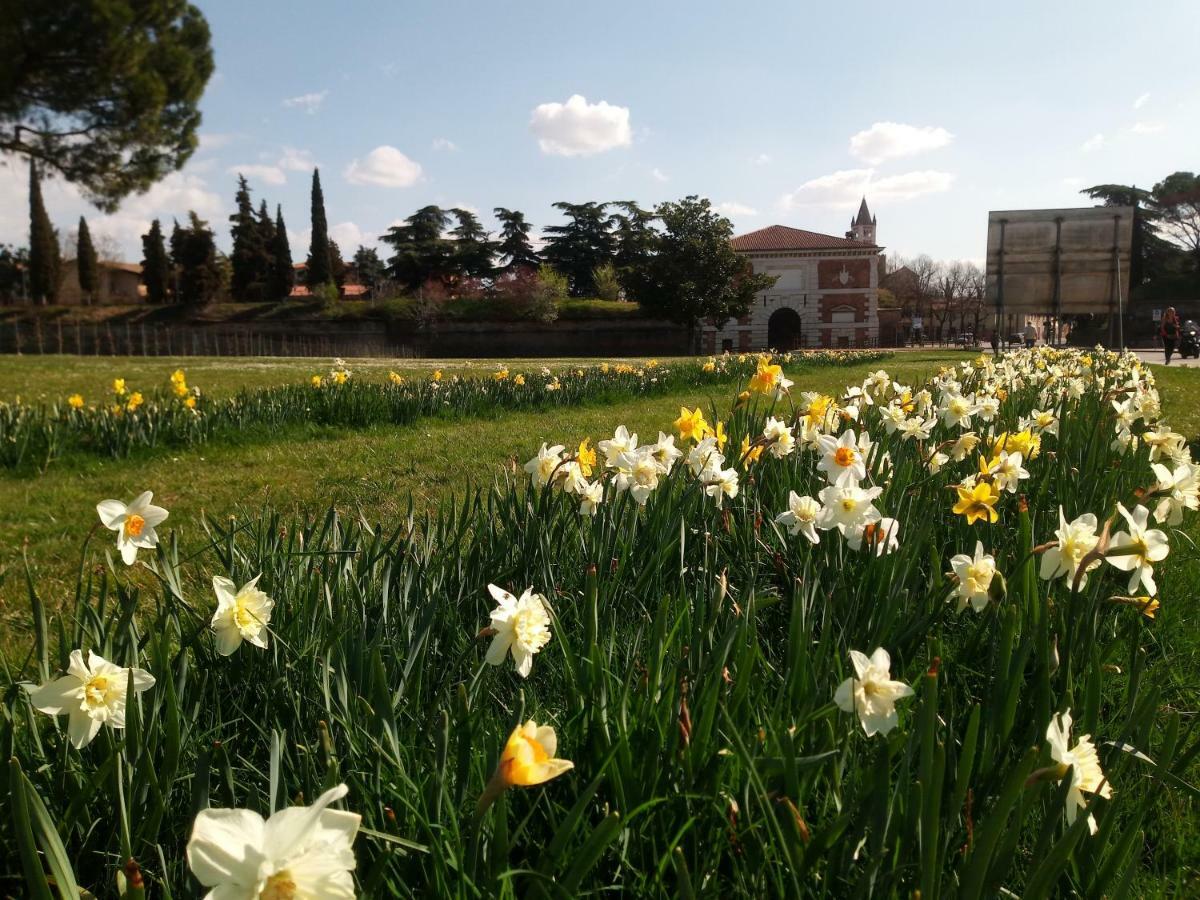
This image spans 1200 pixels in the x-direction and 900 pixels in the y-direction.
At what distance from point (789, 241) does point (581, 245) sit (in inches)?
533

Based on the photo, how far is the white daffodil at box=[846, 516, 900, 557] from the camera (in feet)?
5.41

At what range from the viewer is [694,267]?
124ft

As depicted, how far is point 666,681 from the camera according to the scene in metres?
1.31

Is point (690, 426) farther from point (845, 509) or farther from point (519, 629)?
point (519, 629)

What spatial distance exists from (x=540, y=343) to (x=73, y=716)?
40366mm

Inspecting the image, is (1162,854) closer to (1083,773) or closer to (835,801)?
(1083,773)

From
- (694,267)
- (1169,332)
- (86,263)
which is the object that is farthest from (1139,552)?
(86,263)

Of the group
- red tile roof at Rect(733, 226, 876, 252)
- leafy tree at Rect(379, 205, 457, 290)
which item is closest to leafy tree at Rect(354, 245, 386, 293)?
leafy tree at Rect(379, 205, 457, 290)

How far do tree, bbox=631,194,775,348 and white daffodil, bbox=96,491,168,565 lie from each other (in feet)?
121

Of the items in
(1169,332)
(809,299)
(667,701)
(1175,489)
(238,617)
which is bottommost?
(667,701)

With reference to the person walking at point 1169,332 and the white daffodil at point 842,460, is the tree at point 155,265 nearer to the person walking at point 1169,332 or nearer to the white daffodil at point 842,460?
the person walking at point 1169,332

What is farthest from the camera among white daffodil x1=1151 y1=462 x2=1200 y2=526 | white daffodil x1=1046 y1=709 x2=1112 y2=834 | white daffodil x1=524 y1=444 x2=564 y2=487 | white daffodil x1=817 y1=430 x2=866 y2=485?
white daffodil x1=524 y1=444 x2=564 y2=487

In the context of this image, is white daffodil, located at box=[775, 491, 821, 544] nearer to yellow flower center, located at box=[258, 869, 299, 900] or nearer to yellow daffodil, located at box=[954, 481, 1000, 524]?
yellow daffodil, located at box=[954, 481, 1000, 524]

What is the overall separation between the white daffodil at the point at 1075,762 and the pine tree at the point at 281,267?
48.0m
